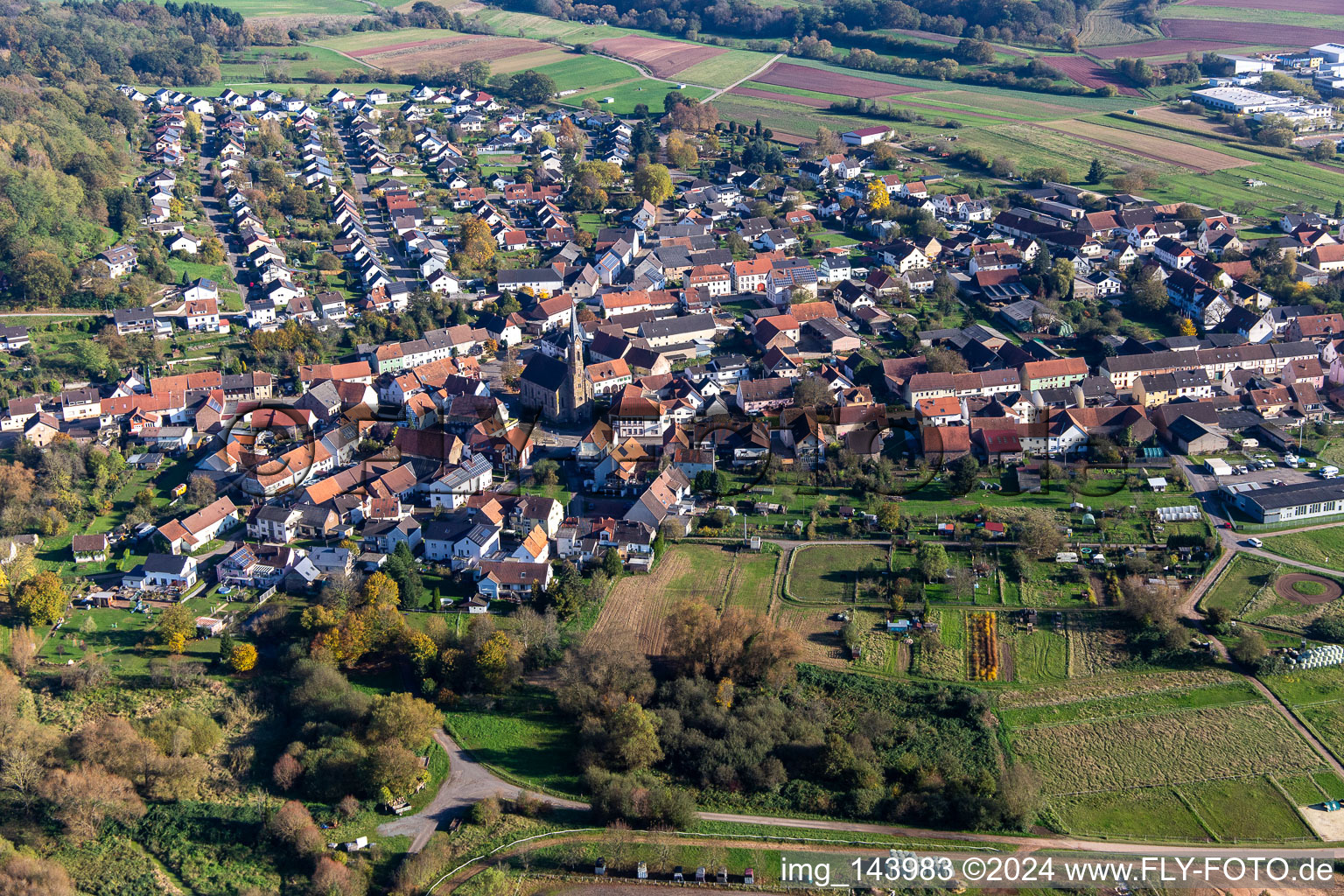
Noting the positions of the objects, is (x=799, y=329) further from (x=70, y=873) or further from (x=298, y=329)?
(x=70, y=873)

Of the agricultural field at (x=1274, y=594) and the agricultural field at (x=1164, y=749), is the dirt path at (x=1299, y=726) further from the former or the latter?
the agricultural field at (x=1274, y=594)

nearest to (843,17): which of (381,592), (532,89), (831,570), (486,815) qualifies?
(532,89)

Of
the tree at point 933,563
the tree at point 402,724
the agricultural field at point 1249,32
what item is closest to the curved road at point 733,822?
the tree at point 402,724

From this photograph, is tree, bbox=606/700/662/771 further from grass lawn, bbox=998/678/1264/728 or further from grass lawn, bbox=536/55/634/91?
grass lawn, bbox=536/55/634/91

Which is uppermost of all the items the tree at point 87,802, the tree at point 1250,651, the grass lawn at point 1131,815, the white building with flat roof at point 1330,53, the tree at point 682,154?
the white building with flat roof at point 1330,53

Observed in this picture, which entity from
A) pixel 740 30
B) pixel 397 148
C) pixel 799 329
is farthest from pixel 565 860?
pixel 740 30
